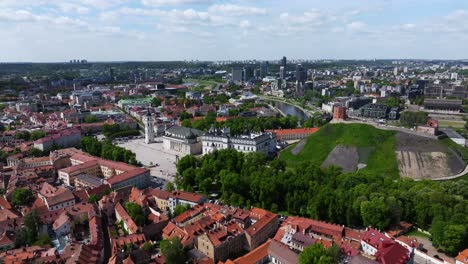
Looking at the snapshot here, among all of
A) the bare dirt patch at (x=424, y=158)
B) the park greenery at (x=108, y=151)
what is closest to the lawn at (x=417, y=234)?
the bare dirt patch at (x=424, y=158)

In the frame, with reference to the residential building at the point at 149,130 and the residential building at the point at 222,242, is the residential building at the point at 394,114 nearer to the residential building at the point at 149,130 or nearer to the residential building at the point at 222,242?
the residential building at the point at 149,130

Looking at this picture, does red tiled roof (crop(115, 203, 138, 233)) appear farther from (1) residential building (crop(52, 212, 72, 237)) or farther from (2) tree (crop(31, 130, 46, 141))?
(2) tree (crop(31, 130, 46, 141))

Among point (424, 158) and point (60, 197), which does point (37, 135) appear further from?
point (424, 158)

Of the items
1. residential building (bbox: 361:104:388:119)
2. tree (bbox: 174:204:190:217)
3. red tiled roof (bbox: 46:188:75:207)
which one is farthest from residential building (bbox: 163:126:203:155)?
residential building (bbox: 361:104:388:119)

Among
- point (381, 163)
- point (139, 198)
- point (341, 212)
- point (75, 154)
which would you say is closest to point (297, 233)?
point (341, 212)

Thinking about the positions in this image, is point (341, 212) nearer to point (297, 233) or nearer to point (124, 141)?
point (297, 233)

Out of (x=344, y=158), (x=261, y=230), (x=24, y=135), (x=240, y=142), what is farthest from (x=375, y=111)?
(x=24, y=135)
